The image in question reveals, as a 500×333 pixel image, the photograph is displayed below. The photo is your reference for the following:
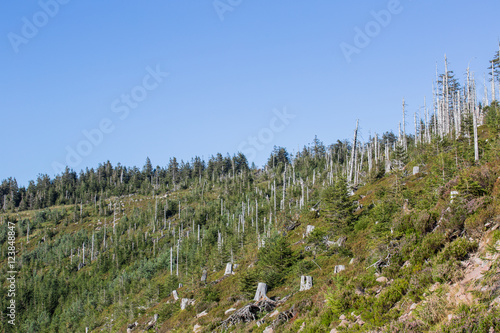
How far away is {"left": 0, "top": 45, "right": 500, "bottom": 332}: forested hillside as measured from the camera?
11.0 m

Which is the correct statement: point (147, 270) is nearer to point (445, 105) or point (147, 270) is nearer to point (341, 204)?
point (341, 204)

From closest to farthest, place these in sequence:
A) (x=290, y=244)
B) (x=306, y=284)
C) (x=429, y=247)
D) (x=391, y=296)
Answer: (x=391, y=296) → (x=429, y=247) → (x=306, y=284) → (x=290, y=244)

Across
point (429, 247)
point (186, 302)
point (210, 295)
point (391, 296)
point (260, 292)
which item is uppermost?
point (429, 247)

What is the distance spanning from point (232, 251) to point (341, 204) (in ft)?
90.9

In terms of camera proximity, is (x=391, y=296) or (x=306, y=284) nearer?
(x=391, y=296)

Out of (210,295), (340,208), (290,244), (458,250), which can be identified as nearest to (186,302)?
(210,295)

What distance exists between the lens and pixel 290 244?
30.8 meters

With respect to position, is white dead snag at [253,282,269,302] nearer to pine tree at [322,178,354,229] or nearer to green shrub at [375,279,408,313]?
pine tree at [322,178,354,229]

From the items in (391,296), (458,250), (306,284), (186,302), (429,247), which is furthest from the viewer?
(186,302)

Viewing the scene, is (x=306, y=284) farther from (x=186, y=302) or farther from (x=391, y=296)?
(x=186, y=302)

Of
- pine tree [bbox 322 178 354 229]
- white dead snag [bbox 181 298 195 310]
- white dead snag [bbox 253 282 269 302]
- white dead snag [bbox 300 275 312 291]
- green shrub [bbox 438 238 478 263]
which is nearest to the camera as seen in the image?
green shrub [bbox 438 238 478 263]

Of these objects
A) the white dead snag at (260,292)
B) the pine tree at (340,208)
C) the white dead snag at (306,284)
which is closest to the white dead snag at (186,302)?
the white dead snag at (260,292)

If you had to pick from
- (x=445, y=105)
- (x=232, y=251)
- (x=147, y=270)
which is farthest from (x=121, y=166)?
(x=445, y=105)

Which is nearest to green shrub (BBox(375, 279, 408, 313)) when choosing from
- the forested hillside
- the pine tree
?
the forested hillside
